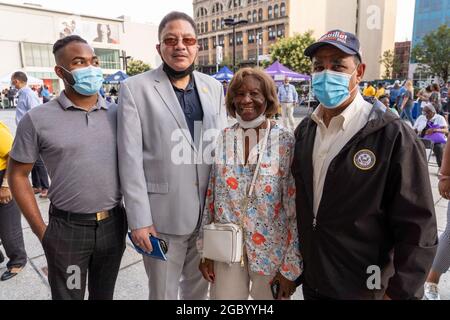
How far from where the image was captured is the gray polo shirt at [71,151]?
1.85 m

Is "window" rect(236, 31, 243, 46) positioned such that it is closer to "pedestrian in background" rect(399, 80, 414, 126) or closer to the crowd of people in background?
"pedestrian in background" rect(399, 80, 414, 126)

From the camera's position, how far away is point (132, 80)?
2018 millimetres

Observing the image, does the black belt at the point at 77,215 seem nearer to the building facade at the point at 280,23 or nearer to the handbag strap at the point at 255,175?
the handbag strap at the point at 255,175

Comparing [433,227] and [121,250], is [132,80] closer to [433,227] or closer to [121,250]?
[121,250]

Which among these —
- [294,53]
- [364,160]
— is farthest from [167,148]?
[294,53]

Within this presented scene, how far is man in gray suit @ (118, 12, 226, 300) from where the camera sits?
192 cm

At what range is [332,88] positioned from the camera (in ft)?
5.54

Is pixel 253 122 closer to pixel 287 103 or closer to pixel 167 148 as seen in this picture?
pixel 167 148

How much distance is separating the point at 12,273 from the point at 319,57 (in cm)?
344

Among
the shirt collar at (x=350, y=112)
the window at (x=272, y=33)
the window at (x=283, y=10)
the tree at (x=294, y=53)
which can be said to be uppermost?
the window at (x=283, y=10)

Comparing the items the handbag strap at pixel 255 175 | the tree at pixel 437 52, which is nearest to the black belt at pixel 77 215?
the handbag strap at pixel 255 175

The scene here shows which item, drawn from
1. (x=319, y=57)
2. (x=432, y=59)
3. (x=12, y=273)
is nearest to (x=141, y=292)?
(x=12, y=273)

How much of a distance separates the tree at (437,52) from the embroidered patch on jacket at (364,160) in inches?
1750

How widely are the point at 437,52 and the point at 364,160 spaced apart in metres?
45.0
